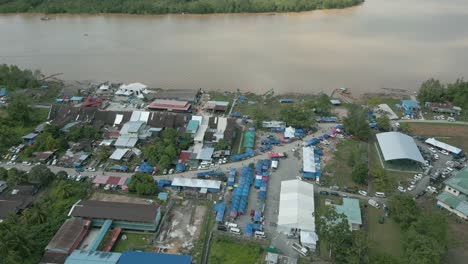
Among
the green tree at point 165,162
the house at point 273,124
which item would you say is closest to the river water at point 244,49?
the house at point 273,124

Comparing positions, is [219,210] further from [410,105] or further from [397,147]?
[410,105]

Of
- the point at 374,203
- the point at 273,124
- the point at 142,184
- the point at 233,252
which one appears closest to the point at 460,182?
the point at 374,203

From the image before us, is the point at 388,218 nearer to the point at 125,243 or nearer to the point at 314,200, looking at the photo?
the point at 314,200

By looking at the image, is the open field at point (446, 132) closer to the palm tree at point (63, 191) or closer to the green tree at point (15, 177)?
the palm tree at point (63, 191)

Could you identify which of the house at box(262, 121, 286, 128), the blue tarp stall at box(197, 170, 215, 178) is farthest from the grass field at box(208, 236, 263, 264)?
the house at box(262, 121, 286, 128)

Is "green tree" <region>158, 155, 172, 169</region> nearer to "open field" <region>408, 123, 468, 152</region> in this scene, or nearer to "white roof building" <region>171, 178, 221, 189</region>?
"white roof building" <region>171, 178, 221, 189</region>

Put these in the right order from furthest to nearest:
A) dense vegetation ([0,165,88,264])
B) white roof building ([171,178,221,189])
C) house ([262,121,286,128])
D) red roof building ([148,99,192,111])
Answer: red roof building ([148,99,192,111])
house ([262,121,286,128])
white roof building ([171,178,221,189])
dense vegetation ([0,165,88,264])
